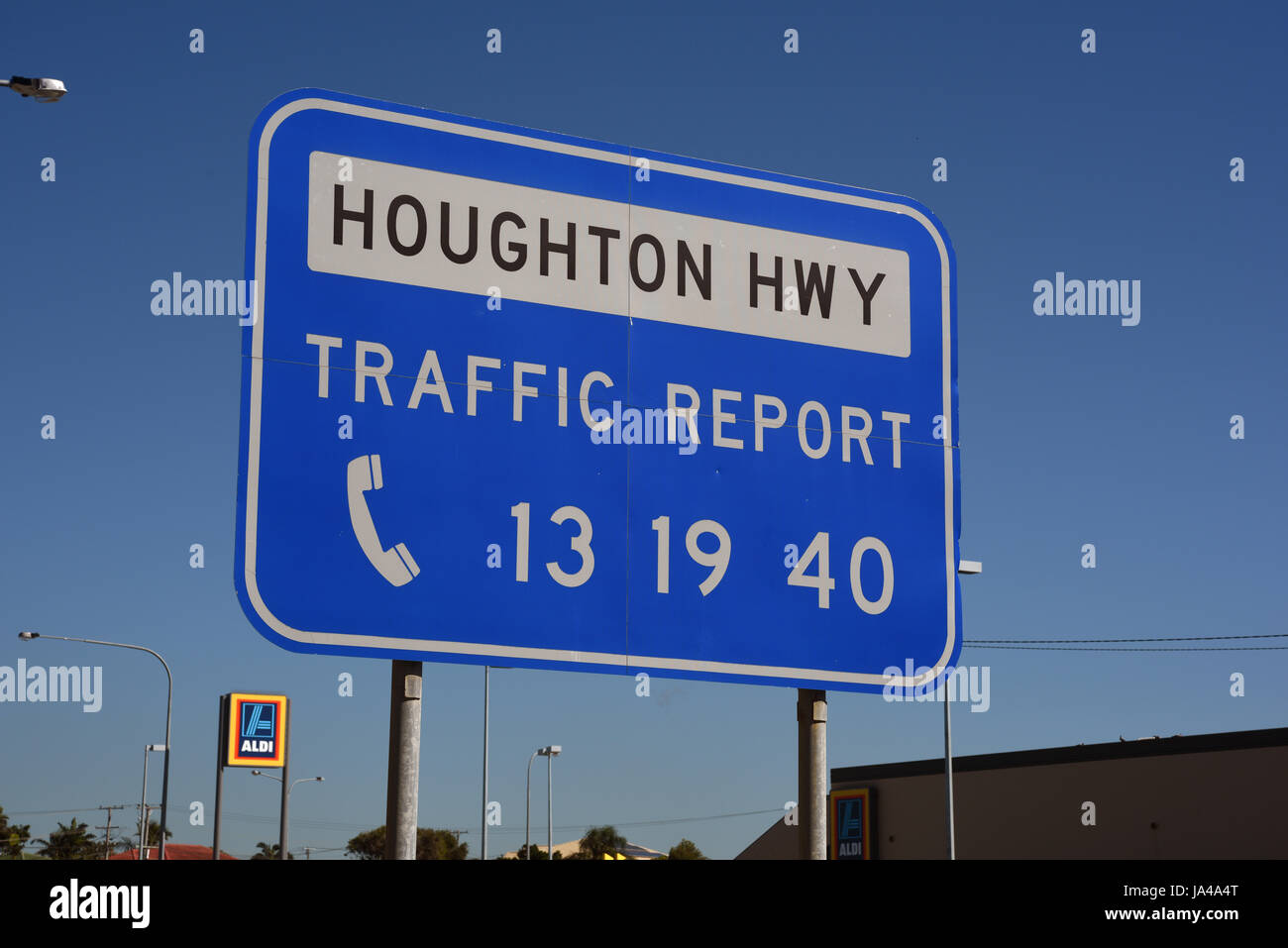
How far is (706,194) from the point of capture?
5516 millimetres

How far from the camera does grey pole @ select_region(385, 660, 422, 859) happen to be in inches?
174

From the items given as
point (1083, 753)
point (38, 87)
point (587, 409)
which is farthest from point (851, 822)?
point (587, 409)

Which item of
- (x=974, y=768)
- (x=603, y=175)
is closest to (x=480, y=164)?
(x=603, y=175)

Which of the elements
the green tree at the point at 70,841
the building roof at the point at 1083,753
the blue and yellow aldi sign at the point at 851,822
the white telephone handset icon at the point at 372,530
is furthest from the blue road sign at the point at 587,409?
the green tree at the point at 70,841

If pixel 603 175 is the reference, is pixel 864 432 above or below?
below

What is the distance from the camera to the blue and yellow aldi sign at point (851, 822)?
46.9 metres

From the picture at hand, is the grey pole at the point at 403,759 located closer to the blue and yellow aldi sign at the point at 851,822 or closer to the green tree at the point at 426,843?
the blue and yellow aldi sign at the point at 851,822

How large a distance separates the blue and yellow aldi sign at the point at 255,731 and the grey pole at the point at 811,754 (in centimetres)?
3124

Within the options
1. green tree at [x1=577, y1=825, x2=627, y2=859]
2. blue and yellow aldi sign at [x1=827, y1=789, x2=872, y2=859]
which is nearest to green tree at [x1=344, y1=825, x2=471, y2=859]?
green tree at [x1=577, y1=825, x2=627, y2=859]

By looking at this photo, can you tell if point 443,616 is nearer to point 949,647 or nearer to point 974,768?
point 949,647
